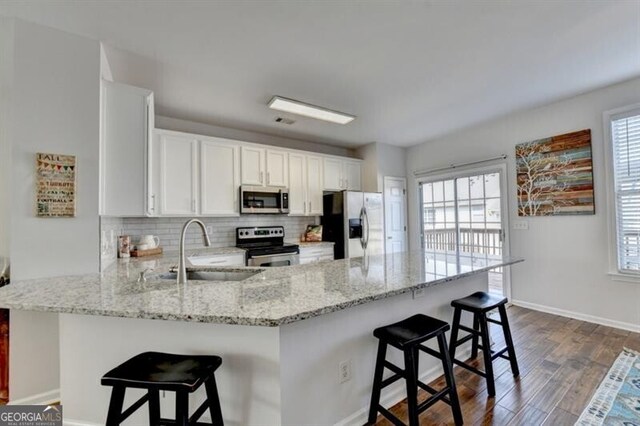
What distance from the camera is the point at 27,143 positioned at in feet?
6.25

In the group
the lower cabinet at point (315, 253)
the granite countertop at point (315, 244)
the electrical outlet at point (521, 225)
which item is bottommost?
the lower cabinet at point (315, 253)

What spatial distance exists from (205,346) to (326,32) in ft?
7.18

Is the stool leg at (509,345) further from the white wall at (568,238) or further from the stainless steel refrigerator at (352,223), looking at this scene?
the stainless steel refrigerator at (352,223)

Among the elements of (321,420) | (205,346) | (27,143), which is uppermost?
(27,143)

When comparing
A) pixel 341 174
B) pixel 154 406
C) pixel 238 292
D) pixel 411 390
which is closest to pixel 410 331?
pixel 411 390

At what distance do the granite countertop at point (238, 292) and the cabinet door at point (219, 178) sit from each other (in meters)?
1.57

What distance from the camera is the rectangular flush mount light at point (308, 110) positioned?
3.18m

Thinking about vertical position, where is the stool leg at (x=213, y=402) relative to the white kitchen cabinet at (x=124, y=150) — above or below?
below

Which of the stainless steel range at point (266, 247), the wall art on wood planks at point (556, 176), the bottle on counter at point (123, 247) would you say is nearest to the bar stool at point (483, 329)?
the wall art on wood planks at point (556, 176)

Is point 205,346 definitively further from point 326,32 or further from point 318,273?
point 326,32

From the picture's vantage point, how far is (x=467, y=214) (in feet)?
14.6

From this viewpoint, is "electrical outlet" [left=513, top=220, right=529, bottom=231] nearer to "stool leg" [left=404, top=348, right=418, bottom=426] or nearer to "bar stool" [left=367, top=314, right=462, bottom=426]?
"bar stool" [left=367, top=314, right=462, bottom=426]

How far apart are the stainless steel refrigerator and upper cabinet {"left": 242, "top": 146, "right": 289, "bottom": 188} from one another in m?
0.87

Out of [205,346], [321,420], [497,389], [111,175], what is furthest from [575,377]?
[111,175]
